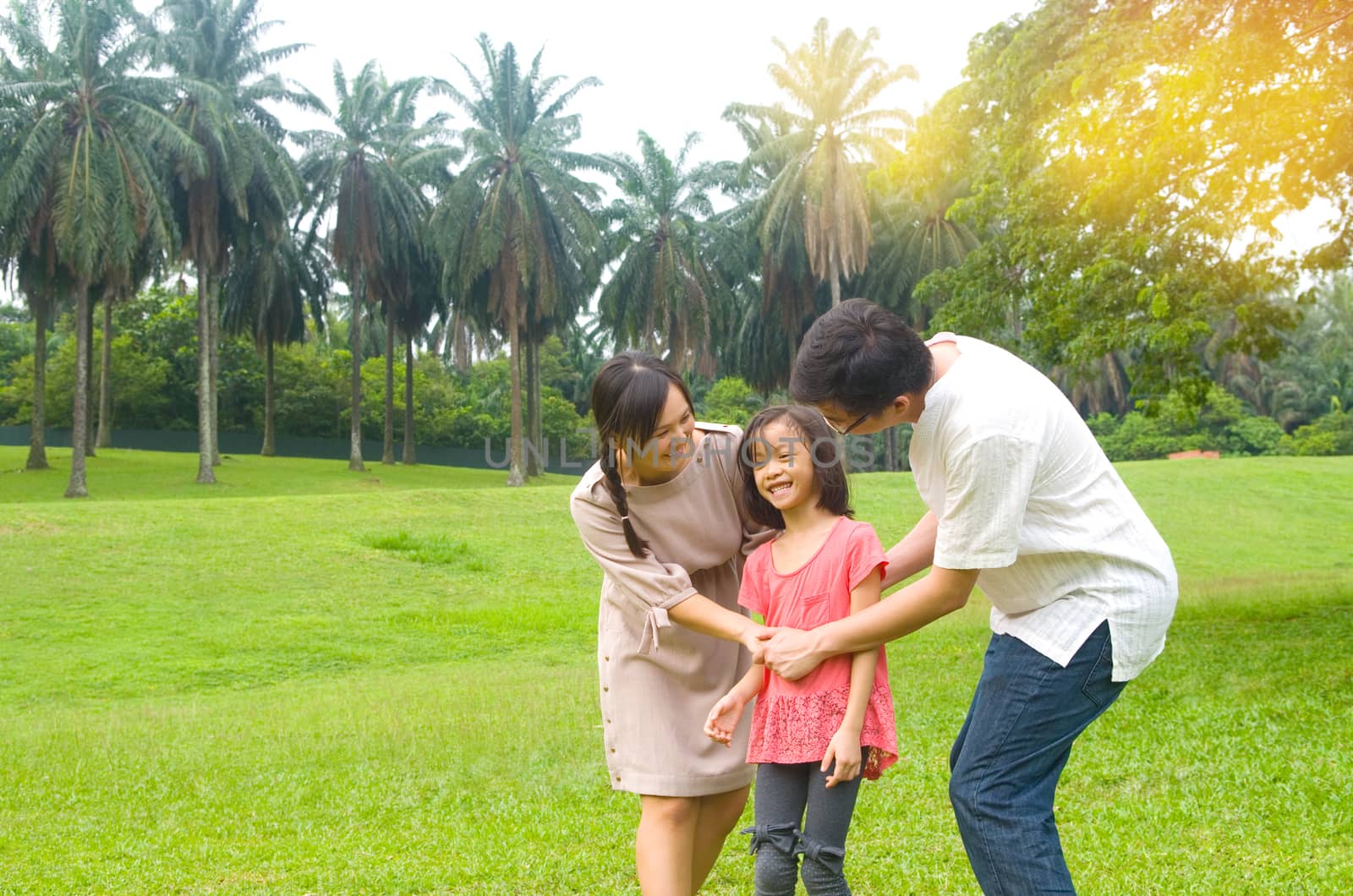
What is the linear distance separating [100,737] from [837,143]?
30058mm

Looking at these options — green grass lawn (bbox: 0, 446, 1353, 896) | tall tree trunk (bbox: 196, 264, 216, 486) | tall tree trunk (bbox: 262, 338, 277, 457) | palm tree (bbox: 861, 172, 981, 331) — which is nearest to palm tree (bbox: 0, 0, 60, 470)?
tall tree trunk (bbox: 196, 264, 216, 486)

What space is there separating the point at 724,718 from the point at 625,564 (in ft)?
1.52

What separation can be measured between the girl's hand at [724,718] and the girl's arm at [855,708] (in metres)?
0.31

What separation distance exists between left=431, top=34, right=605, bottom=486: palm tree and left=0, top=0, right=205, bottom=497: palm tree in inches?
315

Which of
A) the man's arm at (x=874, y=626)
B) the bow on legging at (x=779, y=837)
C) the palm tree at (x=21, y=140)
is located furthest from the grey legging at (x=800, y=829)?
the palm tree at (x=21, y=140)

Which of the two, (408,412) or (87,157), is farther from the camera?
(408,412)

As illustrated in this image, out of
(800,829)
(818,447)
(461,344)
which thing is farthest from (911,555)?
(461,344)

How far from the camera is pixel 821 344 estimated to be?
246 cm

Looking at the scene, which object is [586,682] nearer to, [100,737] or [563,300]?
[100,737]

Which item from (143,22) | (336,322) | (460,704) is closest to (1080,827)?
(460,704)

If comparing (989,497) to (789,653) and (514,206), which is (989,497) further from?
(514,206)

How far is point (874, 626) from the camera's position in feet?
8.69

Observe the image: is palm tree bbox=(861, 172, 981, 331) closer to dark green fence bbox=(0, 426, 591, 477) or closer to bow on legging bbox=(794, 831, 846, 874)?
dark green fence bbox=(0, 426, 591, 477)

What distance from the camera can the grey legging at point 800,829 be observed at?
2771 millimetres
